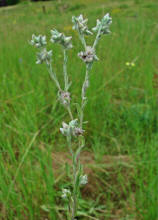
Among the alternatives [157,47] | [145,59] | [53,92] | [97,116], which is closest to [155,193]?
[97,116]

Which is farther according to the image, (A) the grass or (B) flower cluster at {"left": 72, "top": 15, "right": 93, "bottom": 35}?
(A) the grass

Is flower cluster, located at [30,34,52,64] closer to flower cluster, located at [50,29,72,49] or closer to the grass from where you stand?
flower cluster, located at [50,29,72,49]

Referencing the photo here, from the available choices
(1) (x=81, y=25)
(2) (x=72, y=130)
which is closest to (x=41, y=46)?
(1) (x=81, y=25)

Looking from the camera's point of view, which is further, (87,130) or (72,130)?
(87,130)

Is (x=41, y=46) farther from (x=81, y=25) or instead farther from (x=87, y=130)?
(x=87, y=130)

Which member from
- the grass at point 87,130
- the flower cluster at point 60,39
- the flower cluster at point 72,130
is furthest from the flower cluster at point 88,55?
the grass at point 87,130

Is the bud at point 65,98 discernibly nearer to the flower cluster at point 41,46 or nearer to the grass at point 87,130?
the flower cluster at point 41,46

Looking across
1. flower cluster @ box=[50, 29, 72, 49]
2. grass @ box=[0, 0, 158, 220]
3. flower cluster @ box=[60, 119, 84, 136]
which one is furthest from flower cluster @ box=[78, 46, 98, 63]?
grass @ box=[0, 0, 158, 220]
